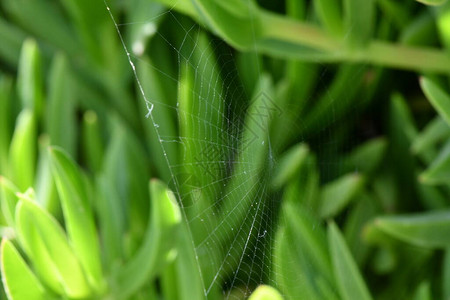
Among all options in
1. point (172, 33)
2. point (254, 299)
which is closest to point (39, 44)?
point (172, 33)

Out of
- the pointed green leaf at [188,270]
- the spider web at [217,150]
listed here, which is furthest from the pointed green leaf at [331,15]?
the pointed green leaf at [188,270]

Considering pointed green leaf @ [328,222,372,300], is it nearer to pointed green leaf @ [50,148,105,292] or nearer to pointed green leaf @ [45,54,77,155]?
pointed green leaf @ [50,148,105,292]

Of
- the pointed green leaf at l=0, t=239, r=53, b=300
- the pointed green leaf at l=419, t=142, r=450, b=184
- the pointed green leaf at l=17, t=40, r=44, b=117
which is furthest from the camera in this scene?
the pointed green leaf at l=17, t=40, r=44, b=117

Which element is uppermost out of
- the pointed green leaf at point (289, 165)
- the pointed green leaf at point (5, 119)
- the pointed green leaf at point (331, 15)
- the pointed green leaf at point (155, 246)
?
the pointed green leaf at point (331, 15)

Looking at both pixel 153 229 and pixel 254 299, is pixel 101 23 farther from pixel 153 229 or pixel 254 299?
pixel 254 299

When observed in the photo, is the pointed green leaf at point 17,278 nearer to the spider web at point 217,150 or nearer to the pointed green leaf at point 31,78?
the spider web at point 217,150

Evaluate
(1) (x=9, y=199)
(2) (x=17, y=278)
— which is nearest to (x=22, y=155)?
(1) (x=9, y=199)

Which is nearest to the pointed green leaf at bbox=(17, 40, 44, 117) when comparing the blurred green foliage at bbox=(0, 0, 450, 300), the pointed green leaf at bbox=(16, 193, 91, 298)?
the blurred green foliage at bbox=(0, 0, 450, 300)

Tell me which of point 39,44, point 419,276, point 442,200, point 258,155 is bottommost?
point 419,276
